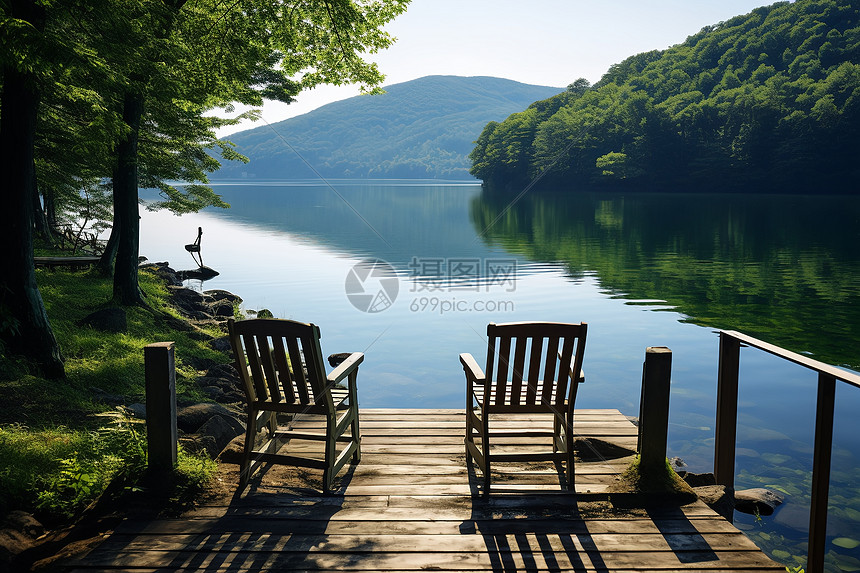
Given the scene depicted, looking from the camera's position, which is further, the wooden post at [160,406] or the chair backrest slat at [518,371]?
the chair backrest slat at [518,371]

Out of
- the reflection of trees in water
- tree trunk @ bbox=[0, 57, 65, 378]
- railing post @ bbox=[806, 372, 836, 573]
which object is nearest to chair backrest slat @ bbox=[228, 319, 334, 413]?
railing post @ bbox=[806, 372, 836, 573]

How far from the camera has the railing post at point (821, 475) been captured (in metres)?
→ 3.73

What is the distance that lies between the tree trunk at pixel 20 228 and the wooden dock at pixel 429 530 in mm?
3854

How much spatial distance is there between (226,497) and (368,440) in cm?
174

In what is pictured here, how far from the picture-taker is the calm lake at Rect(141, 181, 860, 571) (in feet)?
30.2

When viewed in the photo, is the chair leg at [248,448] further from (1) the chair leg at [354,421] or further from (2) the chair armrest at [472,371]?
(2) the chair armrest at [472,371]

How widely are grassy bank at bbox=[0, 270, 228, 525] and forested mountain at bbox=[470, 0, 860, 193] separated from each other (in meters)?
74.6

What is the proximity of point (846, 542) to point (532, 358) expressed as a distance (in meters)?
4.25

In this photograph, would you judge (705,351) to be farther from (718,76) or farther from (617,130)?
(718,76)

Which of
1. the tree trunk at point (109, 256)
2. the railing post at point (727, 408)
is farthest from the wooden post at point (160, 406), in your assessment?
the tree trunk at point (109, 256)

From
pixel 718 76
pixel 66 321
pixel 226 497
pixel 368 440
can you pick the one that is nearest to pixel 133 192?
pixel 66 321

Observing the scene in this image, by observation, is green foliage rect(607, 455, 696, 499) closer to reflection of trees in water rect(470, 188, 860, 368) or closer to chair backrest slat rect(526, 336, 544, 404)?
chair backrest slat rect(526, 336, 544, 404)

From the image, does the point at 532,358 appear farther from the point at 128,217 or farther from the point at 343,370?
the point at 128,217

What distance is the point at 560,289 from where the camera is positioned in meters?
21.2
